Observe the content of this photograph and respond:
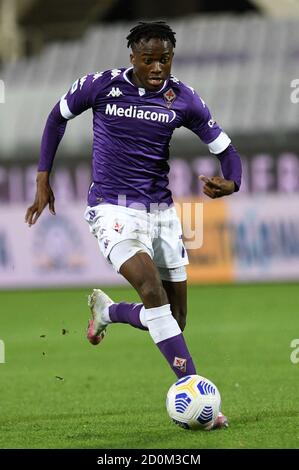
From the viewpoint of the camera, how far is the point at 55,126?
24.0 feet

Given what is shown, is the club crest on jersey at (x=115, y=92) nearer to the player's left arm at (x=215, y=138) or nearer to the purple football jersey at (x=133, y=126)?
the purple football jersey at (x=133, y=126)

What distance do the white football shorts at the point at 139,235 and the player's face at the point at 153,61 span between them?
30.8 inches

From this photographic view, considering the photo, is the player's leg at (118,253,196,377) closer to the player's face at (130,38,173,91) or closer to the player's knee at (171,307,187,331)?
the player's knee at (171,307,187,331)

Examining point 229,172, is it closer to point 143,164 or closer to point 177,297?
point 143,164

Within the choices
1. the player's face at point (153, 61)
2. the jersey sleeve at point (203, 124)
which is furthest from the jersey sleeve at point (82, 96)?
the jersey sleeve at point (203, 124)

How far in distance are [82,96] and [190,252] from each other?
1195 cm

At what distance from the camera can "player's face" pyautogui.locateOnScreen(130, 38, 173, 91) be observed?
6.72 m

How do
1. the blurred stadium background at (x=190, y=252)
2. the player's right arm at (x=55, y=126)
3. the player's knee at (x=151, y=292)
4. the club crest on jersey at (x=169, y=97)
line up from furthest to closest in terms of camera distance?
the blurred stadium background at (x=190, y=252), the player's right arm at (x=55, y=126), the club crest on jersey at (x=169, y=97), the player's knee at (x=151, y=292)

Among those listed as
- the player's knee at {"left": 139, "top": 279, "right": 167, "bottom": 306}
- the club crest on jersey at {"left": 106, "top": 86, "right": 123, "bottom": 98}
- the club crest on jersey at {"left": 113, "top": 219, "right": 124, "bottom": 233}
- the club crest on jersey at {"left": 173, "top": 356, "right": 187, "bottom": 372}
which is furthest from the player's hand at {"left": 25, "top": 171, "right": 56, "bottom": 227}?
the club crest on jersey at {"left": 173, "top": 356, "right": 187, "bottom": 372}

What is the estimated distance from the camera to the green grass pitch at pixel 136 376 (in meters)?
6.30

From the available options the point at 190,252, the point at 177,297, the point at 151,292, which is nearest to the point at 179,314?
the point at 177,297

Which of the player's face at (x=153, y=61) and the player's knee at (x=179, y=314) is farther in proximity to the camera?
the player's knee at (x=179, y=314)

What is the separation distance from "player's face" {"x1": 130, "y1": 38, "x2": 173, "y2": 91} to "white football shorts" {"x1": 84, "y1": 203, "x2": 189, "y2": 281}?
0.78 m

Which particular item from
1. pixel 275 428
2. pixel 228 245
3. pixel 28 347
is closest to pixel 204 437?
pixel 275 428
